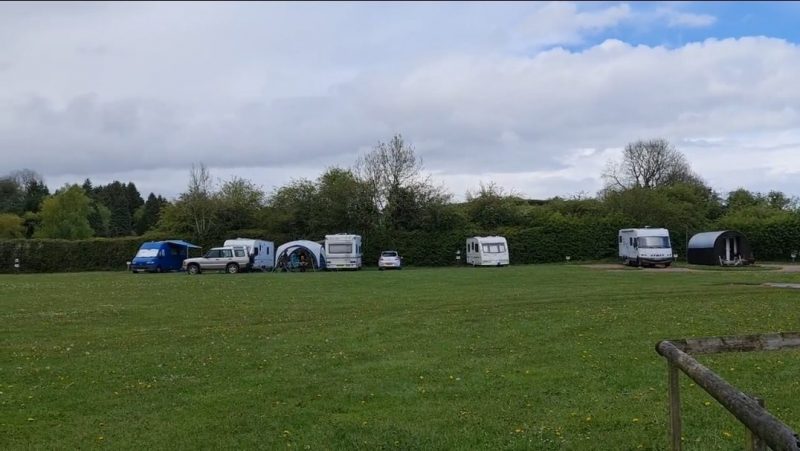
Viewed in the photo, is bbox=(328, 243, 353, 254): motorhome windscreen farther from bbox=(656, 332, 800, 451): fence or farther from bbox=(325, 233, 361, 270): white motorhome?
bbox=(656, 332, 800, 451): fence

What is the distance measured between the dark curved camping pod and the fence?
41.1m

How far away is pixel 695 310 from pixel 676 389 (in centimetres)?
1181

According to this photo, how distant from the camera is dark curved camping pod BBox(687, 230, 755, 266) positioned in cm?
4234

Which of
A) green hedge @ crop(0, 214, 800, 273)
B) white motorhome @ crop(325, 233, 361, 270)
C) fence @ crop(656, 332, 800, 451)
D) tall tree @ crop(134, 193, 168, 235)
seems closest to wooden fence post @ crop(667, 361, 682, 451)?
fence @ crop(656, 332, 800, 451)

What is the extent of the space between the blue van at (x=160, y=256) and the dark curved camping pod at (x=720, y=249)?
35369mm

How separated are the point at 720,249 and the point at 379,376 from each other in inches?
1544

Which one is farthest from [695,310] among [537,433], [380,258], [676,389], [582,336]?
[380,258]

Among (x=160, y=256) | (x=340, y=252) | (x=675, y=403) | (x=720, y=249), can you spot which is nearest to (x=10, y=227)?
(x=160, y=256)

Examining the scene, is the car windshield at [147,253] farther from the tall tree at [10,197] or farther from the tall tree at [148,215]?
the tall tree at [10,197]

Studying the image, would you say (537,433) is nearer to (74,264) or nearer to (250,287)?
(250,287)

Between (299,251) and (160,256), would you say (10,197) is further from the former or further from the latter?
(299,251)

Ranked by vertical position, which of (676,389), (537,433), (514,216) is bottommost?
(537,433)

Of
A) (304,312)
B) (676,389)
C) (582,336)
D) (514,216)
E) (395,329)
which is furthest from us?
(514,216)

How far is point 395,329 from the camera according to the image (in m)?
13.3
